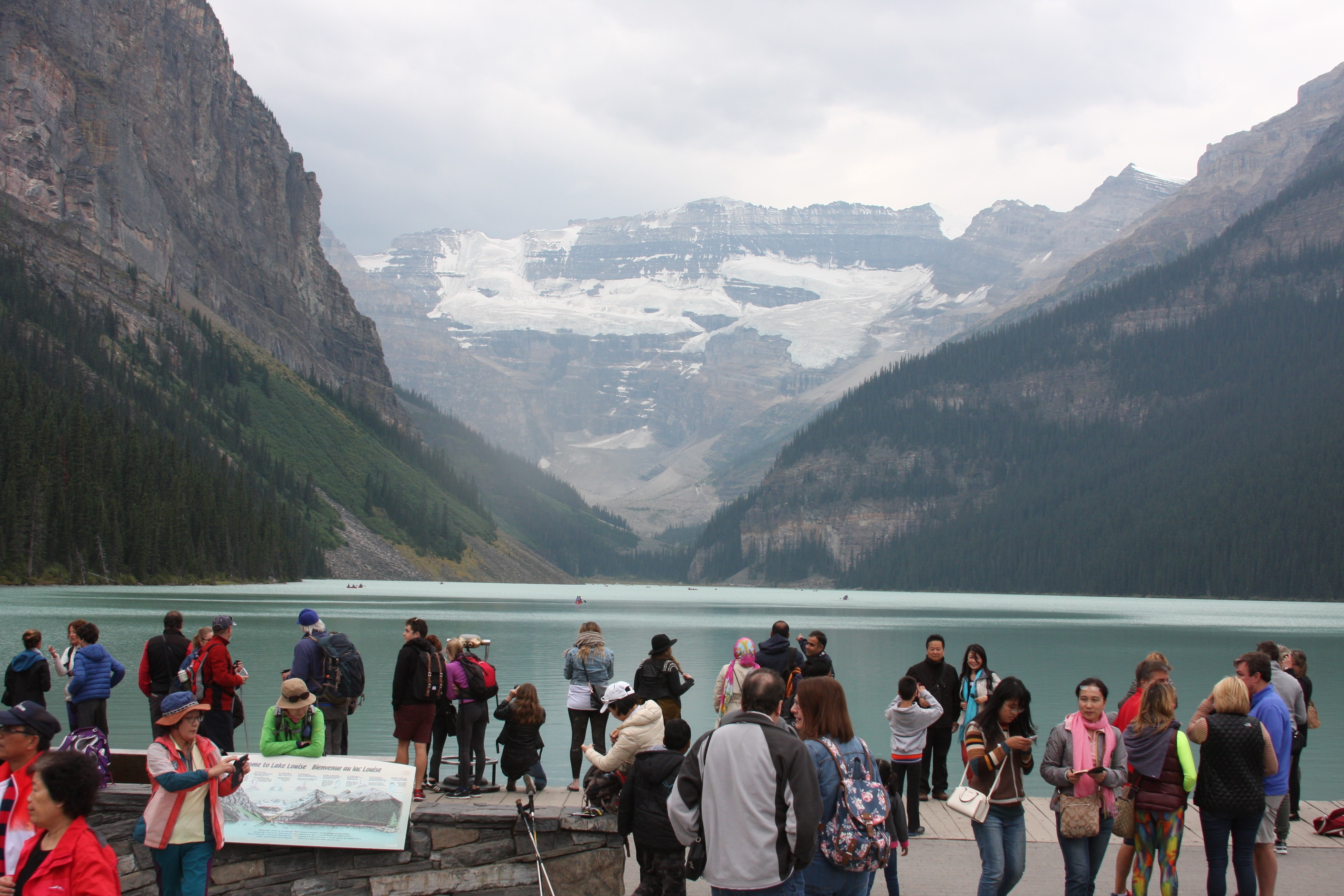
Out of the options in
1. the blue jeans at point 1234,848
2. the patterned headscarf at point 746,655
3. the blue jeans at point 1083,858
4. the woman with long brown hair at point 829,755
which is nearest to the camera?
the woman with long brown hair at point 829,755

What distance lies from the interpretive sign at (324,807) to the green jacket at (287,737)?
1.16ft

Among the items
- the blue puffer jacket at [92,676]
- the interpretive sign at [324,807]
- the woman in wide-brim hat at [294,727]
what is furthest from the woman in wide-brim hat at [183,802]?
the blue puffer jacket at [92,676]

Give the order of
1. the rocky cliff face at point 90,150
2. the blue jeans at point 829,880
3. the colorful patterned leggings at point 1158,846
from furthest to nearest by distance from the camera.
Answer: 1. the rocky cliff face at point 90,150
2. the colorful patterned leggings at point 1158,846
3. the blue jeans at point 829,880

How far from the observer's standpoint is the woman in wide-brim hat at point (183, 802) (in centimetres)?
948

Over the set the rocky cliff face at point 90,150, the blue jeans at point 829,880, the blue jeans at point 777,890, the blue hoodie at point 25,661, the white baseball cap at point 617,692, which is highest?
the rocky cliff face at point 90,150

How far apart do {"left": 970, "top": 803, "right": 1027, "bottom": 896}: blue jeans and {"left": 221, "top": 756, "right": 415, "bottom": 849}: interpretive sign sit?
19.9 feet

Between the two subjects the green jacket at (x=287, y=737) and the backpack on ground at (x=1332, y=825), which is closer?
the green jacket at (x=287, y=737)

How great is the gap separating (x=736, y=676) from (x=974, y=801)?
5.38 meters

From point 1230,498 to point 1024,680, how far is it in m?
169

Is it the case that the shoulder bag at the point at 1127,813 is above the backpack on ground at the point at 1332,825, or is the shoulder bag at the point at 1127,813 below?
above

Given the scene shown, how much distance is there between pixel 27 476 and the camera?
90.7 meters

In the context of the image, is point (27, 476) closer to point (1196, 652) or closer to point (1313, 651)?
point (1196, 652)

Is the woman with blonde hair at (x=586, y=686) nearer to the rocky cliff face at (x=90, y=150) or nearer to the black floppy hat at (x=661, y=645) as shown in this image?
the black floppy hat at (x=661, y=645)

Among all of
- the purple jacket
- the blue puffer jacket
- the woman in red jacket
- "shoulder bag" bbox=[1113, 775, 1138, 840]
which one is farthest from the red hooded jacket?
"shoulder bag" bbox=[1113, 775, 1138, 840]
